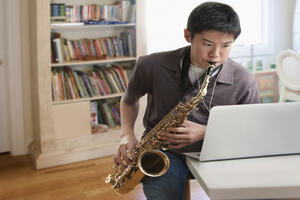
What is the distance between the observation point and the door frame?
3.20 meters

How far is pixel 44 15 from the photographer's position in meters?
2.96

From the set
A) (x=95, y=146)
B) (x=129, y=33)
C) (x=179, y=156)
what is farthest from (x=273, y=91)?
(x=179, y=156)

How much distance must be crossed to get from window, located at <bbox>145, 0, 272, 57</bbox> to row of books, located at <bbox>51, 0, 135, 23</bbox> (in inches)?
7.1

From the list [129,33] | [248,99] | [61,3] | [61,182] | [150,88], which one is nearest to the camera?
[248,99]

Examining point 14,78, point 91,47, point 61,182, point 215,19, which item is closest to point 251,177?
point 215,19

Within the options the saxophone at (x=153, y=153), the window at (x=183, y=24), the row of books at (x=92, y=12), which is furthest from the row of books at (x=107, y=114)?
the saxophone at (x=153, y=153)

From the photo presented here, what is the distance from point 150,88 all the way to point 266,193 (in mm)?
987

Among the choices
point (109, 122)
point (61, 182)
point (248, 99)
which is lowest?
point (61, 182)

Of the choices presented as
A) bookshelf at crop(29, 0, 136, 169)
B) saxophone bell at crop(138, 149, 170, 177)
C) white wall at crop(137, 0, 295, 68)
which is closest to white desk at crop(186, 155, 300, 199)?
saxophone bell at crop(138, 149, 170, 177)

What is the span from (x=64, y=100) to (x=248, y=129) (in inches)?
87.1

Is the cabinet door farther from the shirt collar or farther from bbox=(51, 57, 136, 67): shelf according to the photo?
the shirt collar

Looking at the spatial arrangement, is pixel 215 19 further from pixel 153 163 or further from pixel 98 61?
pixel 98 61

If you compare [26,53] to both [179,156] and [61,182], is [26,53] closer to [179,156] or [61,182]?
[61,182]

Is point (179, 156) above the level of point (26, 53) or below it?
below
